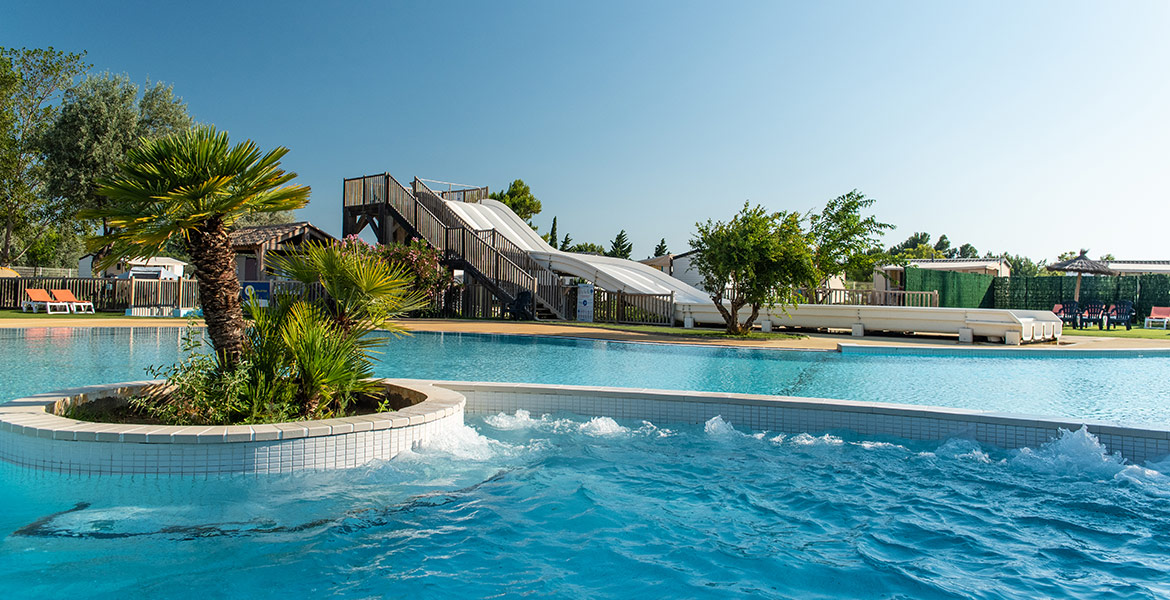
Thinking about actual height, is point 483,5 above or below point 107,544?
above

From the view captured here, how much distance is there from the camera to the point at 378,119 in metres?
29.2

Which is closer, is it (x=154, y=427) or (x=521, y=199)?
(x=154, y=427)

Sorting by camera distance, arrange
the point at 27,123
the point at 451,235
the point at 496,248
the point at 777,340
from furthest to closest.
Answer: the point at 27,123, the point at 451,235, the point at 496,248, the point at 777,340

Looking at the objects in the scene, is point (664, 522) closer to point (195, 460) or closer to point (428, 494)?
point (428, 494)

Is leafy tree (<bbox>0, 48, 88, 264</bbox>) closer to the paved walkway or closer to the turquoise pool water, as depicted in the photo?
the paved walkway

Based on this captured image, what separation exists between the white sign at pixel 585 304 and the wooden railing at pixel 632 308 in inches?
9.9

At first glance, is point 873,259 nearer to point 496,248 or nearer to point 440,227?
point 496,248

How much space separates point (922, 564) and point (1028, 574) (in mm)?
493

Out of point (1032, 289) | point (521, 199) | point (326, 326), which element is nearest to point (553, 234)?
point (521, 199)

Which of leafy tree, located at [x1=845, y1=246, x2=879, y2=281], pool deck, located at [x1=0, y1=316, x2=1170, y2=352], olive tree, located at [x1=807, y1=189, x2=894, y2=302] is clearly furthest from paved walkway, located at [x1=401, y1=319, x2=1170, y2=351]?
olive tree, located at [x1=807, y1=189, x2=894, y2=302]

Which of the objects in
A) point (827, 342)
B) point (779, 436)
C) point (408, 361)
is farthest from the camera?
point (827, 342)

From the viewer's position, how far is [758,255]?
16344mm

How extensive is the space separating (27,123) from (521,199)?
29.0 meters

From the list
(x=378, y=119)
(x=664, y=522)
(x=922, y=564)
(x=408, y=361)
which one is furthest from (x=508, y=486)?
(x=378, y=119)
